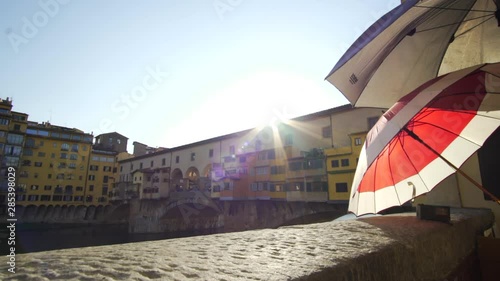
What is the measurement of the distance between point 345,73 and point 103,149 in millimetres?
67563

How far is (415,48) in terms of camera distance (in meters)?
4.33

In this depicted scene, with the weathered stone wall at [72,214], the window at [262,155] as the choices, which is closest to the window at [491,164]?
the window at [262,155]

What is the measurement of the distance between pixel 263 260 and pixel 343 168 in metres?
22.5

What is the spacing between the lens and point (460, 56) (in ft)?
15.5

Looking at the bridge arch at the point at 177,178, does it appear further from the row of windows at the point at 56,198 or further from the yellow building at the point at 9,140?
the yellow building at the point at 9,140

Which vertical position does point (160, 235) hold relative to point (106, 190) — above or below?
below

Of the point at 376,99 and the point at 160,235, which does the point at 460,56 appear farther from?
the point at 160,235

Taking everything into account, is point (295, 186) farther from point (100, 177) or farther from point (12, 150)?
point (12, 150)

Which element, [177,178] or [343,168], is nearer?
[343,168]

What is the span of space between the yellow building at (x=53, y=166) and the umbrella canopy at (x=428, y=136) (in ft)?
204

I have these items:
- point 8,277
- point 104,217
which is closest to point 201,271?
point 8,277

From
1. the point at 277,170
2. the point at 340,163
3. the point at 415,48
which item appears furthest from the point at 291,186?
the point at 415,48

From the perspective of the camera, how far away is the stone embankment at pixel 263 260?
0.94 meters

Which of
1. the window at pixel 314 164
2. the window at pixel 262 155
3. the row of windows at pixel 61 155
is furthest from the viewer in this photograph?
the row of windows at pixel 61 155
